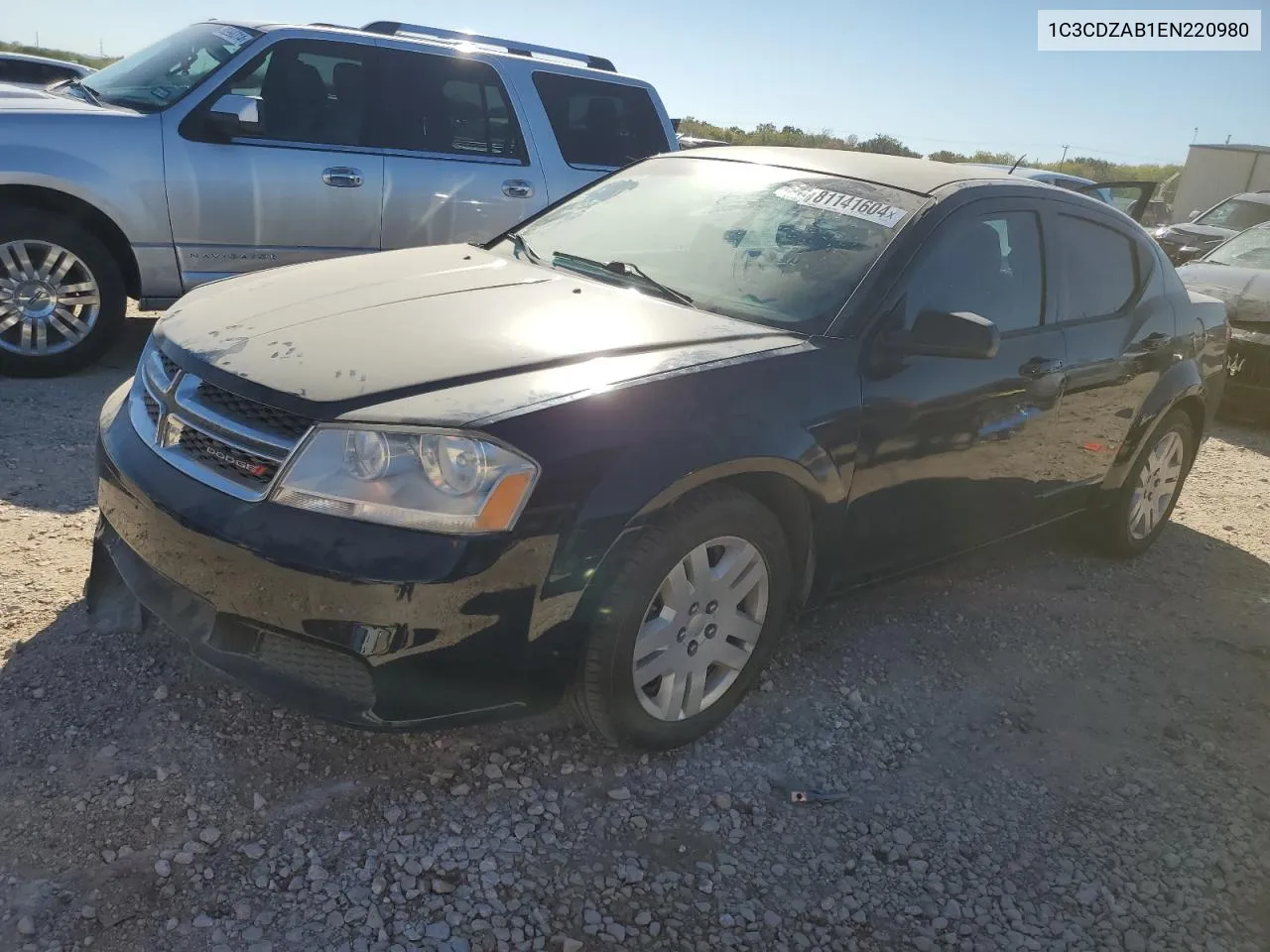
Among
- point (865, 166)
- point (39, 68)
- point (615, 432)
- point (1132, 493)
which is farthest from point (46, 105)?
point (39, 68)

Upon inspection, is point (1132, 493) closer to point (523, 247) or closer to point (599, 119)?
point (523, 247)

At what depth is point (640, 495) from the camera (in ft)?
8.09

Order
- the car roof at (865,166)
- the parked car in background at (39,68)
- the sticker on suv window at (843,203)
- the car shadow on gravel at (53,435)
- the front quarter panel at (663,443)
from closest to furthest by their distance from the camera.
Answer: the front quarter panel at (663,443) < the sticker on suv window at (843,203) < the car roof at (865,166) < the car shadow on gravel at (53,435) < the parked car in background at (39,68)

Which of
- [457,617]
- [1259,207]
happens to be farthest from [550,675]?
[1259,207]

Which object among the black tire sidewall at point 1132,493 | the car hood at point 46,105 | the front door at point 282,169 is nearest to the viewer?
the black tire sidewall at point 1132,493

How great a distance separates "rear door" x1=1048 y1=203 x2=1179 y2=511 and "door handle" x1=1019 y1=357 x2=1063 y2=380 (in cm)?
10

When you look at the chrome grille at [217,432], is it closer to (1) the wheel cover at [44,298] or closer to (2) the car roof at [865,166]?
(2) the car roof at [865,166]

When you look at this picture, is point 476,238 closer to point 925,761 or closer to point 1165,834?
point 925,761

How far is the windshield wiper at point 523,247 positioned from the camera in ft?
12.1

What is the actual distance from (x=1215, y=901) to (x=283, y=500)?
8.25 ft

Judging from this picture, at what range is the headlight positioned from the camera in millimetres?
2283

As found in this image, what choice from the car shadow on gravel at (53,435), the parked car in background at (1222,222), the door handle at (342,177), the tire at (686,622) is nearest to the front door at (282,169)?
the door handle at (342,177)

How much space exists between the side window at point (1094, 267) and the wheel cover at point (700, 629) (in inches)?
73.1

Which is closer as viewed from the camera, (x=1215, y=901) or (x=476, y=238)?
(x=1215, y=901)
